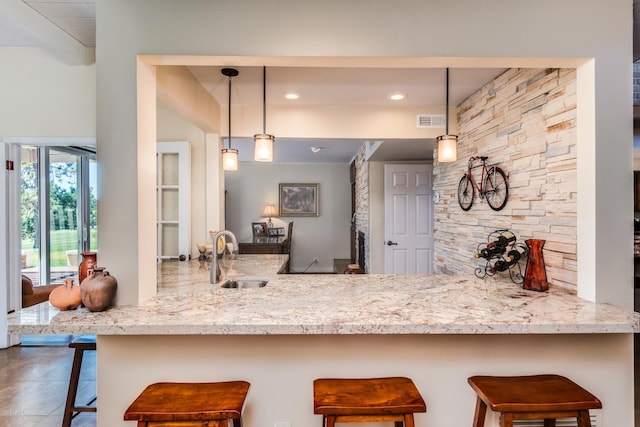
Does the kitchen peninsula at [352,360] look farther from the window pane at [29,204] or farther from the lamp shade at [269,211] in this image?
→ the lamp shade at [269,211]

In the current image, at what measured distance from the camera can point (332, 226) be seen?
780 centimetres

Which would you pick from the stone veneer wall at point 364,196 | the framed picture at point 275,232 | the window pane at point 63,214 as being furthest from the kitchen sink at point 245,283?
the framed picture at point 275,232

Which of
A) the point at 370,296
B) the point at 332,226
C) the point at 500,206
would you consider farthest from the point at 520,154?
the point at 332,226

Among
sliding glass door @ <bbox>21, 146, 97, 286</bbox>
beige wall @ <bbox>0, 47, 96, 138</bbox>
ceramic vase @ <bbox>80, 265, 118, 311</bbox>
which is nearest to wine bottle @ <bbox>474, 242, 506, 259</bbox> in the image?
ceramic vase @ <bbox>80, 265, 118, 311</bbox>

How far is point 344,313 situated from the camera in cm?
155

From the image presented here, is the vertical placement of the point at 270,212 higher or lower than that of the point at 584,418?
higher

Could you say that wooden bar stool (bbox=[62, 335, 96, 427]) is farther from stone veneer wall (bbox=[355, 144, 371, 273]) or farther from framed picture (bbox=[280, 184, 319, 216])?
framed picture (bbox=[280, 184, 319, 216])

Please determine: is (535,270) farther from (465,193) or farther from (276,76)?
(276,76)

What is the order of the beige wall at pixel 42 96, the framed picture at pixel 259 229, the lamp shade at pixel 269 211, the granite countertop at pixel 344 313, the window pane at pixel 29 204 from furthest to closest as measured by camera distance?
1. the lamp shade at pixel 269 211
2. the framed picture at pixel 259 229
3. the window pane at pixel 29 204
4. the beige wall at pixel 42 96
5. the granite countertop at pixel 344 313

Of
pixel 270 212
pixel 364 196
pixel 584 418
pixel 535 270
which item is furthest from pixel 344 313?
pixel 270 212

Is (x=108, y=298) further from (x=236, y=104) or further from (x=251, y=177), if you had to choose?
(x=251, y=177)

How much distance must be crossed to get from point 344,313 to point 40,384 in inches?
103

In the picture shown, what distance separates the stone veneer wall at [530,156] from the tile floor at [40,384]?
1.28m

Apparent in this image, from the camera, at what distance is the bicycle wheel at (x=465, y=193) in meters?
2.92
